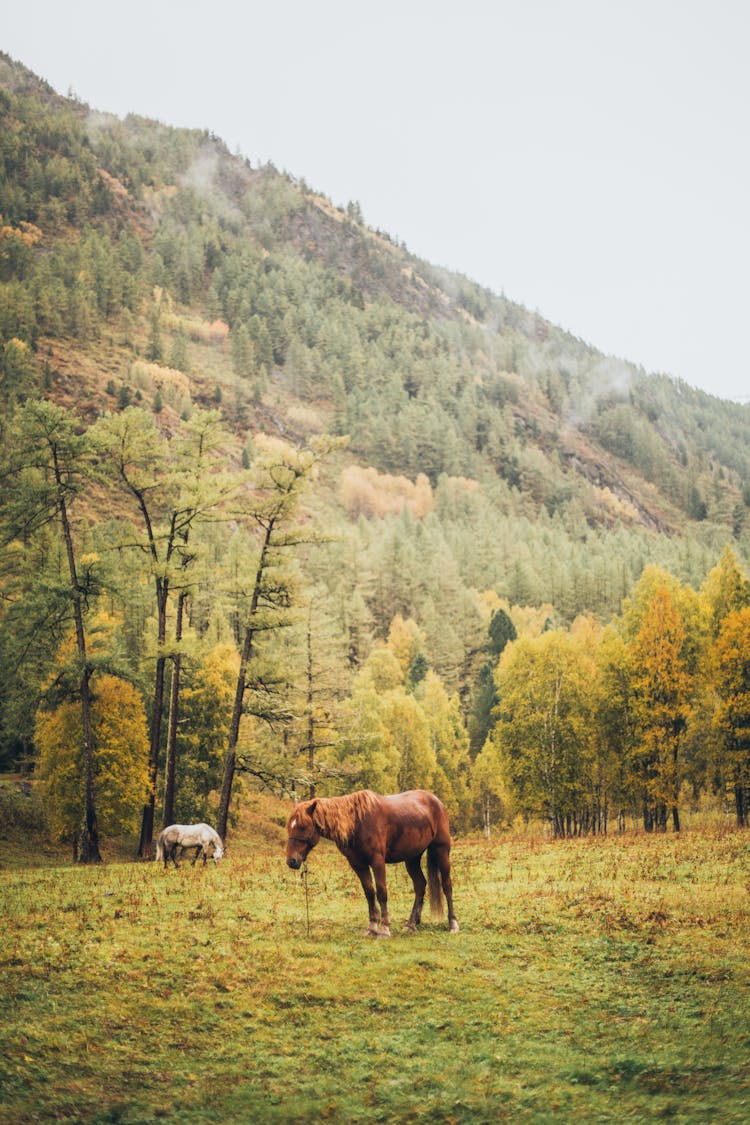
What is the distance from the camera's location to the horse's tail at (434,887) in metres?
15.8

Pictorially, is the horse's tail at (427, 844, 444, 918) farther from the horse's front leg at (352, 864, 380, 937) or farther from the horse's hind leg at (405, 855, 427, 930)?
the horse's front leg at (352, 864, 380, 937)

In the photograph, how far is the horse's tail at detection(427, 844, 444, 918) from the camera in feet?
51.9

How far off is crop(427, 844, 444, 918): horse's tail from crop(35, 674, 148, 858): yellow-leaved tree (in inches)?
813

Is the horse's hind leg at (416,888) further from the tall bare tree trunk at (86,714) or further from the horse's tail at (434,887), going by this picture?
the tall bare tree trunk at (86,714)

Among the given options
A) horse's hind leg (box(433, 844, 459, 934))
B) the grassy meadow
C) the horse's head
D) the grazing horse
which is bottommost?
the grazing horse

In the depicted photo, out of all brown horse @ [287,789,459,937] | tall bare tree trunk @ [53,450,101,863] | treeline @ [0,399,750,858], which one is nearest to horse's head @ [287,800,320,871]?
brown horse @ [287,789,459,937]

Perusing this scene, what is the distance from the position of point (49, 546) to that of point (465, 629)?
199 ft

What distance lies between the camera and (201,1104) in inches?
337

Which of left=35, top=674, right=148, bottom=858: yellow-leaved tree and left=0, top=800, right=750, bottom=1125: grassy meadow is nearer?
left=0, top=800, right=750, bottom=1125: grassy meadow

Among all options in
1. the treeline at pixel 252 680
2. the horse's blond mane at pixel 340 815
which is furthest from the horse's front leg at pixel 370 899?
the treeline at pixel 252 680

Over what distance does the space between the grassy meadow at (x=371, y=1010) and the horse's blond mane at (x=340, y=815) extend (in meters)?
1.93

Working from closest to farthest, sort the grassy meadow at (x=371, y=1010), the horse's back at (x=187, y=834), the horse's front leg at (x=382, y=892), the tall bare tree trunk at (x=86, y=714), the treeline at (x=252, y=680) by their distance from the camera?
the grassy meadow at (x=371, y=1010)
the horse's front leg at (x=382, y=892)
the horse's back at (x=187, y=834)
the tall bare tree trunk at (x=86, y=714)
the treeline at (x=252, y=680)

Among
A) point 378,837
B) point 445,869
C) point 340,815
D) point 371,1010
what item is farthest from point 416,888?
point 371,1010

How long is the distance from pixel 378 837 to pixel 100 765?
22013mm
